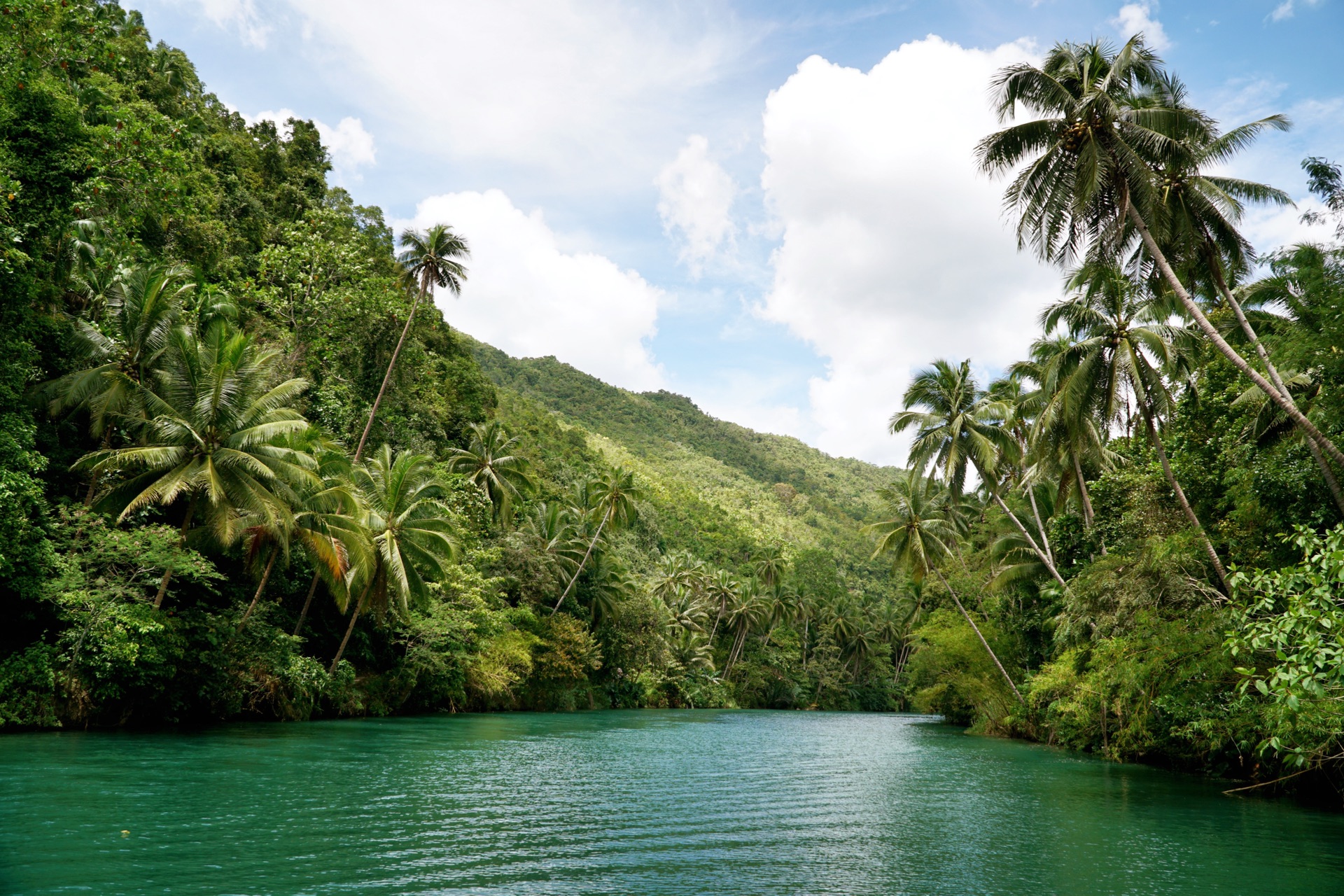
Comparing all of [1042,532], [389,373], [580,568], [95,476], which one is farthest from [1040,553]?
[95,476]

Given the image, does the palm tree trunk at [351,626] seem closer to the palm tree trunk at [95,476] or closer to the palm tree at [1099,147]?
the palm tree trunk at [95,476]

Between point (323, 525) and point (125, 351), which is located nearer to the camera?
point (125, 351)

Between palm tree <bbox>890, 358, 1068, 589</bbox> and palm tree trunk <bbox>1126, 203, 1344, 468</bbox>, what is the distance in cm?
1506

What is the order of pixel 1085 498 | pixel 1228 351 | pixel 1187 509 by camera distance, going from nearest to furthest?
pixel 1228 351, pixel 1187 509, pixel 1085 498

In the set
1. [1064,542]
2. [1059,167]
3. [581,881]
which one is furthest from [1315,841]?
[1064,542]

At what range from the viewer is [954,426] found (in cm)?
3241

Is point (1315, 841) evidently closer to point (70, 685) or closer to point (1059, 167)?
point (1059, 167)

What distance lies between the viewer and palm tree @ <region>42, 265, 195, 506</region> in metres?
20.9

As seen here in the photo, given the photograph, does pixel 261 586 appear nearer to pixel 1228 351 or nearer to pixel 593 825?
pixel 593 825

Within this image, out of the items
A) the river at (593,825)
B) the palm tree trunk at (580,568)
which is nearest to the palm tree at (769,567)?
the palm tree trunk at (580,568)

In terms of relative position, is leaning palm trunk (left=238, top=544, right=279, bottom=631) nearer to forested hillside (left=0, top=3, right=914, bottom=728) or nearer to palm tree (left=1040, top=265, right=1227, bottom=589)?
forested hillside (left=0, top=3, right=914, bottom=728)

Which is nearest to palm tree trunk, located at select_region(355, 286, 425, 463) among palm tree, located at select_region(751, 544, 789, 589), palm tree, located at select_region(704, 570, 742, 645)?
palm tree, located at select_region(704, 570, 742, 645)

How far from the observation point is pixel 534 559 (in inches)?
1768

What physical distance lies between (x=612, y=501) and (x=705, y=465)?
8173 centimetres
